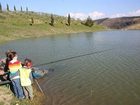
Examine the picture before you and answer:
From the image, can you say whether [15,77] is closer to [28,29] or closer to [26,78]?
[26,78]

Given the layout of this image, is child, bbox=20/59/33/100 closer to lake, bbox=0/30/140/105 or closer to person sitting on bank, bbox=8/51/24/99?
person sitting on bank, bbox=8/51/24/99

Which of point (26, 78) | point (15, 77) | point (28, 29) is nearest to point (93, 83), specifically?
point (26, 78)

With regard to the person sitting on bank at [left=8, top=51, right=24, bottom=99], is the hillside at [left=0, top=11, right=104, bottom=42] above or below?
below

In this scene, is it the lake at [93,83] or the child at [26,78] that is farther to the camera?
the lake at [93,83]

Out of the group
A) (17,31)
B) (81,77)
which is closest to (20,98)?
(81,77)

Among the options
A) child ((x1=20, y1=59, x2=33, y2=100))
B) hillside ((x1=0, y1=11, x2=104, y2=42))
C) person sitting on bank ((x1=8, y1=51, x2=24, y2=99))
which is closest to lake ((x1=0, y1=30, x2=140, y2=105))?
child ((x1=20, y1=59, x2=33, y2=100))

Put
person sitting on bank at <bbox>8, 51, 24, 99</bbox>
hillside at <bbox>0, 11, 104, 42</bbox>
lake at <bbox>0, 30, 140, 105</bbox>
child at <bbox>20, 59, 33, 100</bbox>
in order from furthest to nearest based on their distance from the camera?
hillside at <bbox>0, 11, 104, 42</bbox>, lake at <bbox>0, 30, 140, 105</bbox>, person sitting on bank at <bbox>8, 51, 24, 99</bbox>, child at <bbox>20, 59, 33, 100</bbox>

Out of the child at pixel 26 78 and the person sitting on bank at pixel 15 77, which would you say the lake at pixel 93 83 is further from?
the person sitting on bank at pixel 15 77

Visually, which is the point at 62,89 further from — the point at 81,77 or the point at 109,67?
the point at 109,67

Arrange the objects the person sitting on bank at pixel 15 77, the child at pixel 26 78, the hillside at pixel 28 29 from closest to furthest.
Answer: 1. the child at pixel 26 78
2. the person sitting on bank at pixel 15 77
3. the hillside at pixel 28 29

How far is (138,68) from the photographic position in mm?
21312

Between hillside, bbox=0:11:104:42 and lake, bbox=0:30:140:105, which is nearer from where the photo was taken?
lake, bbox=0:30:140:105

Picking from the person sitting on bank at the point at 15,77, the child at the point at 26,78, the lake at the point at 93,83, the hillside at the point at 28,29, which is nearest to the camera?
the child at the point at 26,78

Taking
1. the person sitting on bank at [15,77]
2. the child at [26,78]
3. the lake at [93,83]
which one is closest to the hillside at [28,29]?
the lake at [93,83]
